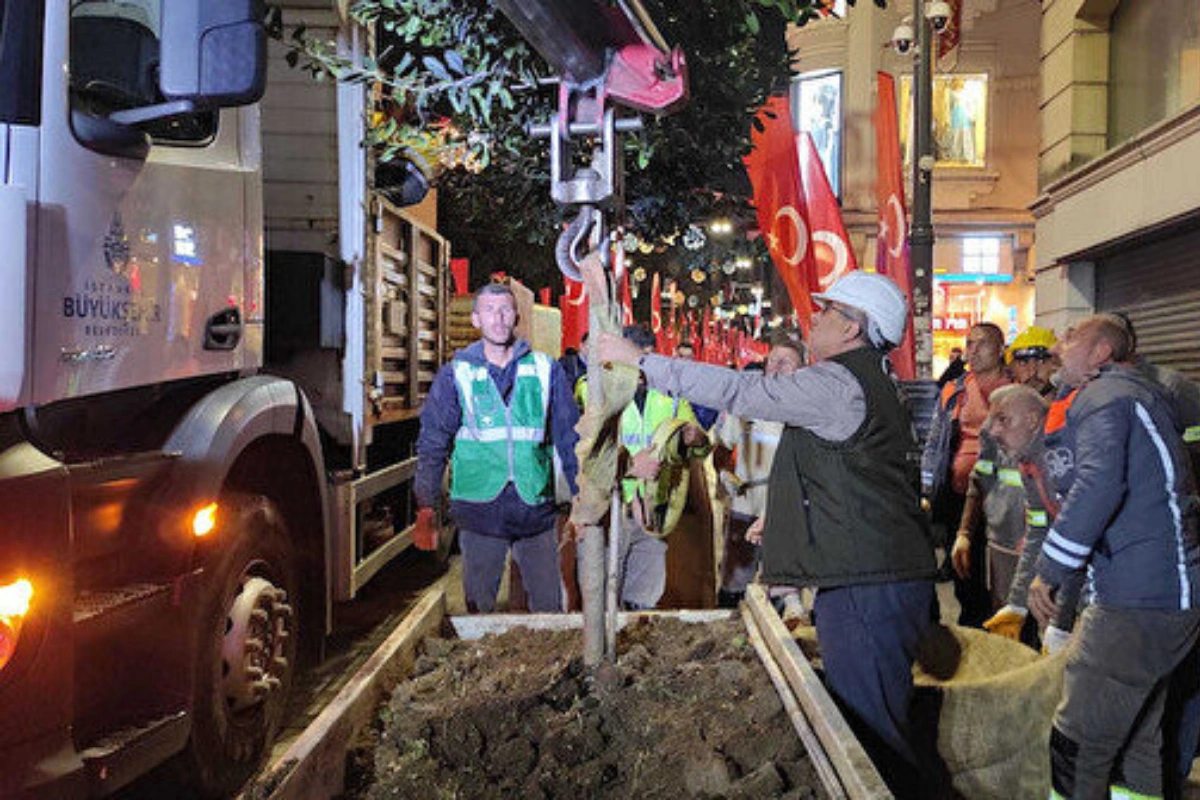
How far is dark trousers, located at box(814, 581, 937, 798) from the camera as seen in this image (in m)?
3.14

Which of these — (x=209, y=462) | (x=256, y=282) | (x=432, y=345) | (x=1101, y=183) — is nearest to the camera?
(x=209, y=462)

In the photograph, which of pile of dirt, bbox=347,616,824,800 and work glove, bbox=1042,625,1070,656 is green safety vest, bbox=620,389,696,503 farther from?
work glove, bbox=1042,625,1070,656

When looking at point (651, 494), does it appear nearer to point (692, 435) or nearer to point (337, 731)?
point (692, 435)

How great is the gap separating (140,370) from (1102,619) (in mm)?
3295

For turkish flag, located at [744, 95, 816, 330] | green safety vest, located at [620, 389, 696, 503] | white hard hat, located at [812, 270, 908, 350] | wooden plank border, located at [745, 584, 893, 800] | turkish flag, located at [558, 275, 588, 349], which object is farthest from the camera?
turkish flag, located at [558, 275, 588, 349]

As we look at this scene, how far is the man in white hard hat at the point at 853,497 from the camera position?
3002 millimetres

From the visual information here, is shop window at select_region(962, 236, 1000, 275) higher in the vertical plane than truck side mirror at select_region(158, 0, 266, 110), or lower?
higher

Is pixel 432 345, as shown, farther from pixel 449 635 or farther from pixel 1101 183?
pixel 1101 183

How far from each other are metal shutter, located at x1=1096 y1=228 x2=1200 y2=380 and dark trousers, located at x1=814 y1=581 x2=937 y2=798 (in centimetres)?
664


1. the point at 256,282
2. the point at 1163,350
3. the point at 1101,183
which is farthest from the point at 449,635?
the point at 1101,183

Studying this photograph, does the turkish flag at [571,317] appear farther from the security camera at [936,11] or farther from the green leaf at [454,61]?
the green leaf at [454,61]

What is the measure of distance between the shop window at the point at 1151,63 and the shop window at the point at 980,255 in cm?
1643

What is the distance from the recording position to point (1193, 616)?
3.33 meters

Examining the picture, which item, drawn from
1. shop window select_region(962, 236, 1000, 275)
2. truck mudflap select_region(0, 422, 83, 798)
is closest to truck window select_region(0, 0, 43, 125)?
truck mudflap select_region(0, 422, 83, 798)
